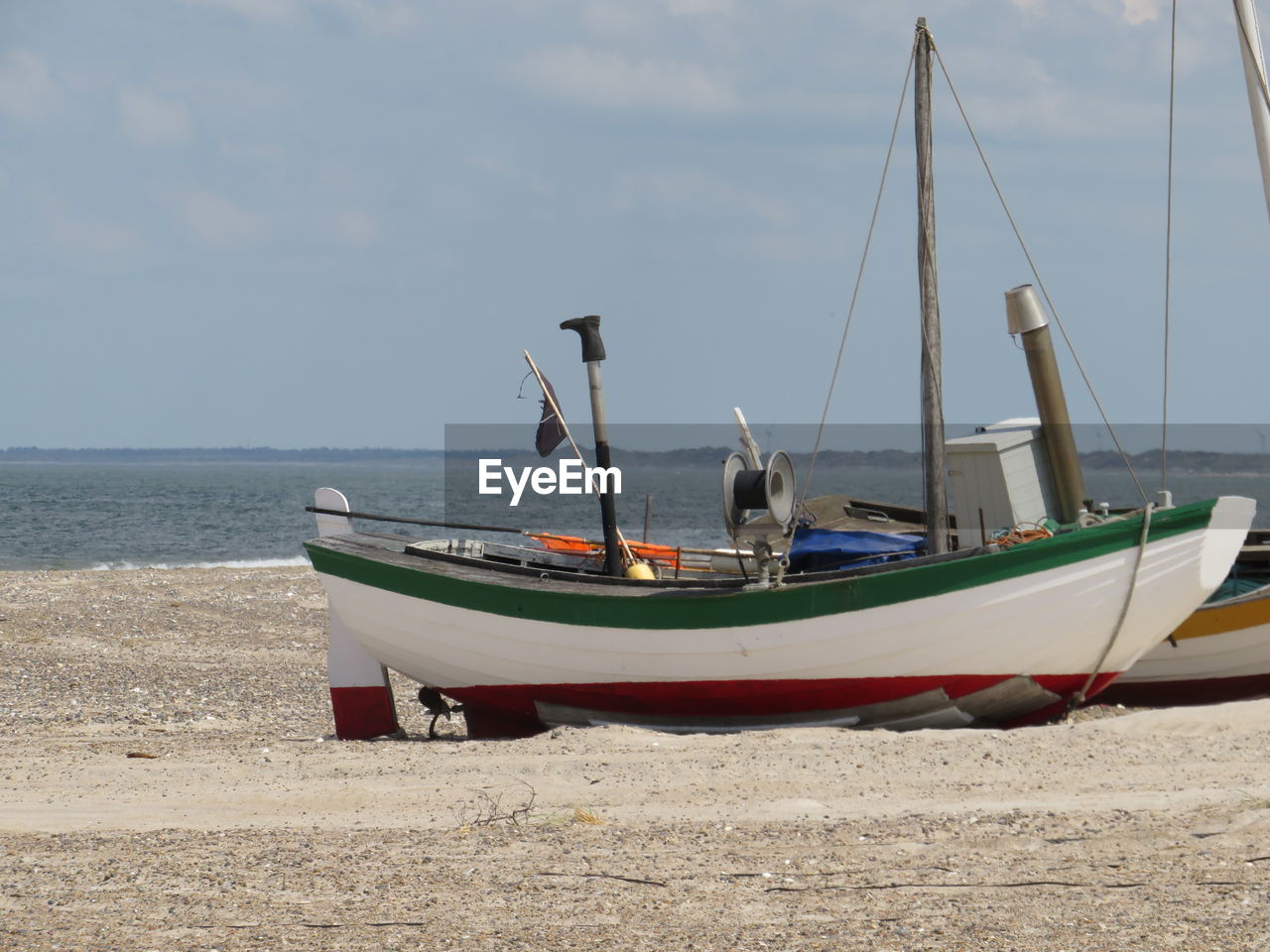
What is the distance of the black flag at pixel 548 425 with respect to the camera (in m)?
12.3

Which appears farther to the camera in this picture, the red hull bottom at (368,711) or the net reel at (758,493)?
the red hull bottom at (368,711)

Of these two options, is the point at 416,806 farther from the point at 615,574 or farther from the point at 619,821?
the point at 615,574

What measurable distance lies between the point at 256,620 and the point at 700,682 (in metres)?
14.2

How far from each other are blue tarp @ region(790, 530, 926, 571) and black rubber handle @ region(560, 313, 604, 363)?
221 centimetres

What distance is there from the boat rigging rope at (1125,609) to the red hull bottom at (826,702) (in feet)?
0.20

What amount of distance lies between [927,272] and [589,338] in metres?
2.86

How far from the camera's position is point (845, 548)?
10828mm

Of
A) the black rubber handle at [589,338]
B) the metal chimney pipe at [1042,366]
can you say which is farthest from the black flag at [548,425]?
the metal chimney pipe at [1042,366]

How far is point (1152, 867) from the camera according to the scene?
5.84 meters

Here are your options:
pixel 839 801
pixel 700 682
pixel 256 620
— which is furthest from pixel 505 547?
pixel 256 620

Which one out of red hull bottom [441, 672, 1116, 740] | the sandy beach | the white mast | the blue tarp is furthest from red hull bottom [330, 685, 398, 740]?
the white mast

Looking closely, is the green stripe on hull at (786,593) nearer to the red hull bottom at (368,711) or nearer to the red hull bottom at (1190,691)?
the red hull bottom at (368,711)

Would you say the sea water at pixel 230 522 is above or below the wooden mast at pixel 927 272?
below

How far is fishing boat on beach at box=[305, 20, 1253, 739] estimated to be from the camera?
901cm
